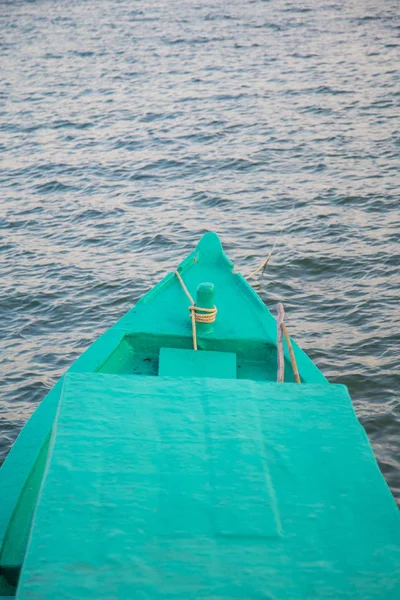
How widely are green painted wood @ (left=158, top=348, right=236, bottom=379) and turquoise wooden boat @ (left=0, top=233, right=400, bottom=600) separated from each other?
3.97 feet

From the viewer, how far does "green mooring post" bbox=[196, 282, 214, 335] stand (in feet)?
19.0

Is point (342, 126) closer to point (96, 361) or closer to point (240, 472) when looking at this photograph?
point (96, 361)

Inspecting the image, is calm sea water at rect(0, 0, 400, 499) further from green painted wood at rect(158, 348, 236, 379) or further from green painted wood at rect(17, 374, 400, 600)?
green painted wood at rect(17, 374, 400, 600)

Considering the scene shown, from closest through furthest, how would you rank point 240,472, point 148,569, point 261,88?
point 148,569
point 240,472
point 261,88

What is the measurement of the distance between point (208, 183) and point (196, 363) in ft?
24.8

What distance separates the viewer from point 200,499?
11.0 ft

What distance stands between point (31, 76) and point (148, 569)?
18.5m

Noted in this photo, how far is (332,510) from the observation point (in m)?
3.34

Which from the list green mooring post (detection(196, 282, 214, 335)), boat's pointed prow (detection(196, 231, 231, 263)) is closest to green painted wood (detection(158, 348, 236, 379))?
green mooring post (detection(196, 282, 214, 335))

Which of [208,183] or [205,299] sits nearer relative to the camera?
[205,299]

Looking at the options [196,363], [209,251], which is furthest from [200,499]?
[209,251]

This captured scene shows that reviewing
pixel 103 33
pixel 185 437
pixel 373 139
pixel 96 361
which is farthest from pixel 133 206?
pixel 103 33

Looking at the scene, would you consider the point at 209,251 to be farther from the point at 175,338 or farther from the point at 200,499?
the point at 200,499

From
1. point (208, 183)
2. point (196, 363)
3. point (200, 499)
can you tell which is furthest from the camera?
point (208, 183)
